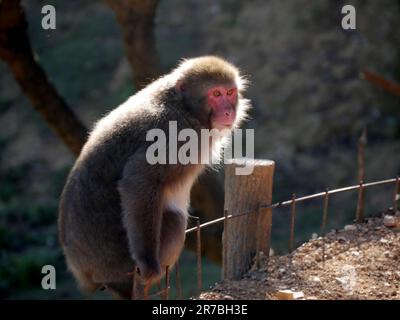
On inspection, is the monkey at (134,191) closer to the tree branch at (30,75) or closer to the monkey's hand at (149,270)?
the monkey's hand at (149,270)

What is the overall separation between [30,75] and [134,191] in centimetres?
400

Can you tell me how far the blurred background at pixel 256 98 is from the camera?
1195 cm

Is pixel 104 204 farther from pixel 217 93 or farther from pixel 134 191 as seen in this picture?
pixel 217 93

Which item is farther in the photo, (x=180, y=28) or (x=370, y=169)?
(x=180, y=28)

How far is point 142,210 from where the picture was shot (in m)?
4.69

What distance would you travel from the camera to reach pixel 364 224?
19.8 feet

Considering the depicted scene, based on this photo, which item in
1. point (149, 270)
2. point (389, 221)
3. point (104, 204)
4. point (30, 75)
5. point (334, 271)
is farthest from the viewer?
point (30, 75)

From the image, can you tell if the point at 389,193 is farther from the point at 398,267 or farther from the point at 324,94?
the point at 398,267

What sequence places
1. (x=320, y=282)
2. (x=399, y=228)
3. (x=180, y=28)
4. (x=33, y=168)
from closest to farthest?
(x=320, y=282), (x=399, y=228), (x=33, y=168), (x=180, y=28)

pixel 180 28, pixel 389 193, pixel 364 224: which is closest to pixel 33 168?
pixel 180 28

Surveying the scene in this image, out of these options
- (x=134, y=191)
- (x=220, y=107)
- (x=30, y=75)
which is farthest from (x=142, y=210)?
(x=30, y=75)

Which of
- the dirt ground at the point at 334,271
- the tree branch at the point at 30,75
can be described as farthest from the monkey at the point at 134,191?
the tree branch at the point at 30,75

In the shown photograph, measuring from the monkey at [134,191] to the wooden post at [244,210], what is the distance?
11.4 inches

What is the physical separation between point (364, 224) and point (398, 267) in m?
0.90
